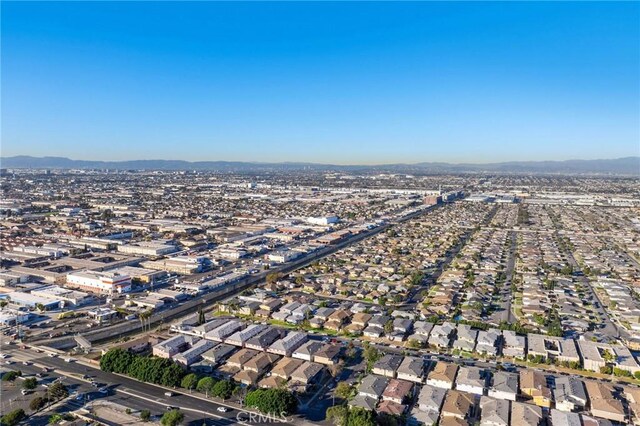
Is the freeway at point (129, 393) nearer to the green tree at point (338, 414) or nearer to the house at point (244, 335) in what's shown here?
the green tree at point (338, 414)

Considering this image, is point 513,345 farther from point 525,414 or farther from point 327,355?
point 327,355

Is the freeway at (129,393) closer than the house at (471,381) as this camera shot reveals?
Yes

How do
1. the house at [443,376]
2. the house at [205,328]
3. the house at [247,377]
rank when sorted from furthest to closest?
the house at [205,328] → the house at [247,377] → the house at [443,376]

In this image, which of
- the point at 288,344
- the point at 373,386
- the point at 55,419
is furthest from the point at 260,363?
the point at 55,419

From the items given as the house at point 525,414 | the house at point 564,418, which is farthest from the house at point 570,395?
the house at point 525,414

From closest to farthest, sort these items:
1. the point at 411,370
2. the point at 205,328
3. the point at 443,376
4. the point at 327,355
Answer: the point at 443,376 < the point at 411,370 < the point at 327,355 < the point at 205,328

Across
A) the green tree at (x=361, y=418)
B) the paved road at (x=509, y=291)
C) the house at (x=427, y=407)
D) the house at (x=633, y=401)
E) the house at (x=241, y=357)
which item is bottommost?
the paved road at (x=509, y=291)

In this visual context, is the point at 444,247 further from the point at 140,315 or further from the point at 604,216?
the point at 604,216

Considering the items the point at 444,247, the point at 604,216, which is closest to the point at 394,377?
the point at 444,247
